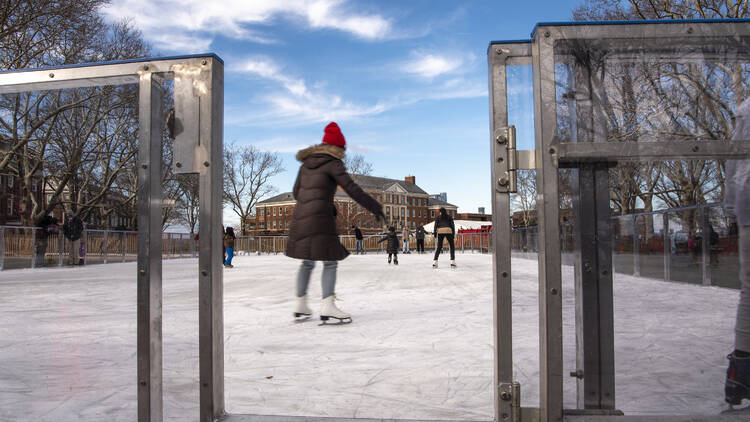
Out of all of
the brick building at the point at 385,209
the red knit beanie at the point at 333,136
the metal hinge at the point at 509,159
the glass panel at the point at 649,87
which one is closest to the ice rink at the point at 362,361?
the metal hinge at the point at 509,159

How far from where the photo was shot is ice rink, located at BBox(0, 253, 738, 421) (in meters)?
1.87

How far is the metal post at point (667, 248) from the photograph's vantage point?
2.53m

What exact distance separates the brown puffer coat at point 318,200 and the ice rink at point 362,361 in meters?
0.64

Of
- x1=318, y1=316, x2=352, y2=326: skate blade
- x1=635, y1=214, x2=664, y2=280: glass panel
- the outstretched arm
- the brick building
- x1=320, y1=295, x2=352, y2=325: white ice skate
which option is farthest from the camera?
the brick building

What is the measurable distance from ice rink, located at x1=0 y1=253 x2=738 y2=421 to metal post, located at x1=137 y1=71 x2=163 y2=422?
0.04 metres

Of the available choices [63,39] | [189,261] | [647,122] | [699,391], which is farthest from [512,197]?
[63,39]

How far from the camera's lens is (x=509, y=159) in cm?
171

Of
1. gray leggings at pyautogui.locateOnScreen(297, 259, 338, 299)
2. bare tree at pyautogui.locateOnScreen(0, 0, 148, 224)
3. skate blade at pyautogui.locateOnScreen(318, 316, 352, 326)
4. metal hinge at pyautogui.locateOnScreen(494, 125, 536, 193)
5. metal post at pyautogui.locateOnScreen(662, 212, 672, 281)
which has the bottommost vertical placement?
skate blade at pyautogui.locateOnScreen(318, 316, 352, 326)

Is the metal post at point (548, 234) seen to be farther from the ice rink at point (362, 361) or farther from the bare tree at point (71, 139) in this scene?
the bare tree at point (71, 139)

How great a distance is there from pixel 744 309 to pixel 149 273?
2.19 metres

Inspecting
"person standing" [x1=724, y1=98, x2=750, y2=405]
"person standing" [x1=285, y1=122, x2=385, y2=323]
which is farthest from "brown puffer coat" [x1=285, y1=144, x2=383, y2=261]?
"person standing" [x1=724, y1=98, x2=750, y2=405]

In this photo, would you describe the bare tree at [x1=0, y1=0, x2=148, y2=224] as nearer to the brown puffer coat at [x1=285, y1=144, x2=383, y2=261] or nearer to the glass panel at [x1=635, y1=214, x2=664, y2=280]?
the brown puffer coat at [x1=285, y1=144, x2=383, y2=261]

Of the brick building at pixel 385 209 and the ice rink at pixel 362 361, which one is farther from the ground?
the brick building at pixel 385 209

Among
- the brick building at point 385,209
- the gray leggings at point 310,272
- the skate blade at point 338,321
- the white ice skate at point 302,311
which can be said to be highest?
the brick building at point 385,209
